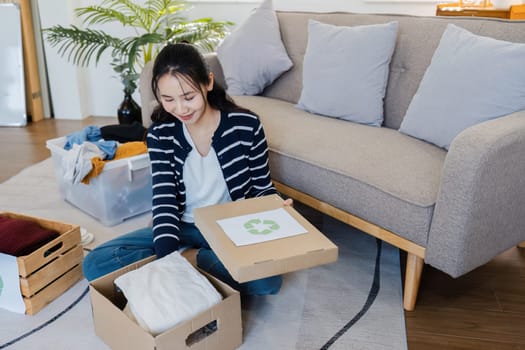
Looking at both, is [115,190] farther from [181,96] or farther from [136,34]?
[136,34]

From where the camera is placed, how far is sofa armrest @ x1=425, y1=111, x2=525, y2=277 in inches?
50.0

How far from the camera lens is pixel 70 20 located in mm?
3371

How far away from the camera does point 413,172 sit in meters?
1.49

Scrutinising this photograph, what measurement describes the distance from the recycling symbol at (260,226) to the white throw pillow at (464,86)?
0.70 meters

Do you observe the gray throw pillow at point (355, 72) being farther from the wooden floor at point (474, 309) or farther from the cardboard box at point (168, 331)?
the cardboard box at point (168, 331)

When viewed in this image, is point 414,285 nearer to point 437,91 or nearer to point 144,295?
point 437,91

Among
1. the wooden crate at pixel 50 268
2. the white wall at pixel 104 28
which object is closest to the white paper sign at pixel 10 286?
the wooden crate at pixel 50 268

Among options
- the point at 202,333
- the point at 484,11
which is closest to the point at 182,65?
the point at 202,333

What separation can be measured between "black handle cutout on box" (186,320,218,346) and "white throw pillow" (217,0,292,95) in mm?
1361

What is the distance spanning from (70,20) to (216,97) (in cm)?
228

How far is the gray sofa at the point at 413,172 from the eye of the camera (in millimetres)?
1304

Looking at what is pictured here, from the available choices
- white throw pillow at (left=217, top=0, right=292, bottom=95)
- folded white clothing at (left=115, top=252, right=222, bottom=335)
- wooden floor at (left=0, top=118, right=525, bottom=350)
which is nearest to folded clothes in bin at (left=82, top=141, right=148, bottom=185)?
white throw pillow at (left=217, top=0, right=292, bottom=95)

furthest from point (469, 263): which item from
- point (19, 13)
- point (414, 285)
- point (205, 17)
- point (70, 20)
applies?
point (19, 13)

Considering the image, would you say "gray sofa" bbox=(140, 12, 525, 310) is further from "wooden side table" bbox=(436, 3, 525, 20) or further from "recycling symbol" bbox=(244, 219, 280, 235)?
"wooden side table" bbox=(436, 3, 525, 20)
